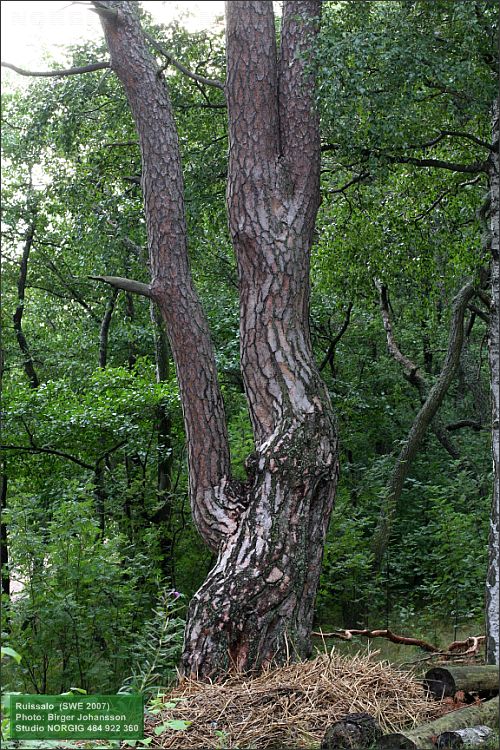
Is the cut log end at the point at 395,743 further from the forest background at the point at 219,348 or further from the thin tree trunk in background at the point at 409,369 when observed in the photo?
the thin tree trunk in background at the point at 409,369

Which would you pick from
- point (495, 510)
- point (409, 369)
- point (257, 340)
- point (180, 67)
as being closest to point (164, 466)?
point (409, 369)

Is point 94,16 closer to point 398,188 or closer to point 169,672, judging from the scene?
point 398,188

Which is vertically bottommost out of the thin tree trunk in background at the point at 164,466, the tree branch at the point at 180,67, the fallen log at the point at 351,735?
the fallen log at the point at 351,735

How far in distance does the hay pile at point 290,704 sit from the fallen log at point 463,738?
0.34m

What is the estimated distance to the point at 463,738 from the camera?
3842 mm

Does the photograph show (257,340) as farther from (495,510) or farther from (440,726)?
(440,726)

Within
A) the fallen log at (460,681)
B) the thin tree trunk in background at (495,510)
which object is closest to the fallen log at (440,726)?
the fallen log at (460,681)

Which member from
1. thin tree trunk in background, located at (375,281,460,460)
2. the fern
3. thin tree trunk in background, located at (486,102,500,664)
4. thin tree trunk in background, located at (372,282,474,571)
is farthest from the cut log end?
thin tree trunk in background, located at (375,281,460,460)

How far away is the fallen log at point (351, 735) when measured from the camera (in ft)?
12.0

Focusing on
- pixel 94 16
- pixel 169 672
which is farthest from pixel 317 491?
pixel 94 16

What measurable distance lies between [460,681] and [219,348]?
671 centimetres

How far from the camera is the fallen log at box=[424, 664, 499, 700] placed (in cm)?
446

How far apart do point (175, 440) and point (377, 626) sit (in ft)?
10.3

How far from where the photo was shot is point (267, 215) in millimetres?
5492
